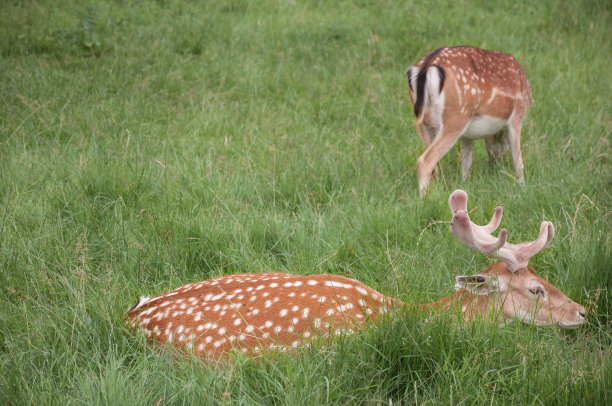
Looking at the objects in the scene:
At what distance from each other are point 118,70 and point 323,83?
235cm

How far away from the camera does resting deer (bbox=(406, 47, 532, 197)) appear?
563cm

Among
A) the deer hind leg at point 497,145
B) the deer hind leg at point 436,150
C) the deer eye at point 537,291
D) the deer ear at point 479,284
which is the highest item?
the deer ear at point 479,284

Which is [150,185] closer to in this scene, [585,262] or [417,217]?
[417,217]

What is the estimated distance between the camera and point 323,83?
761 centimetres

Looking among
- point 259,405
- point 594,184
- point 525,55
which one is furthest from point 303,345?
point 525,55

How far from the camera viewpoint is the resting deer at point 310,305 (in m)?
2.95

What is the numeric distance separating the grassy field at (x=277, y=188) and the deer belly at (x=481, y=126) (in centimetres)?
35

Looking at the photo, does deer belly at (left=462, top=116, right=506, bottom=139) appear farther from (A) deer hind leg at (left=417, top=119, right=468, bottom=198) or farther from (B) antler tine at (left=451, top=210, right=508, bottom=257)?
(B) antler tine at (left=451, top=210, right=508, bottom=257)

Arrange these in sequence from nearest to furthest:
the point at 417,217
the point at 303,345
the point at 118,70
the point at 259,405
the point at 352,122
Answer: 1. the point at 259,405
2. the point at 303,345
3. the point at 417,217
4. the point at 352,122
5. the point at 118,70

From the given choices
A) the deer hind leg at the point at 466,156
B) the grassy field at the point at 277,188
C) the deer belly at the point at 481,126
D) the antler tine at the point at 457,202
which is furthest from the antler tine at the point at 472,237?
the deer belly at the point at 481,126

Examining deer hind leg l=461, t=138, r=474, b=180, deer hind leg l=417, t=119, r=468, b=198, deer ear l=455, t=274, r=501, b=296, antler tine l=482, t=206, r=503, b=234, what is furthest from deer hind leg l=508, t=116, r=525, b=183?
deer ear l=455, t=274, r=501, b=296

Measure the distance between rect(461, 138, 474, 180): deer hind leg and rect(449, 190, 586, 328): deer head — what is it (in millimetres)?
2356

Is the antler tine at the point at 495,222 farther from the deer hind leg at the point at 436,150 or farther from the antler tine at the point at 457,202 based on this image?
the deer hind leg at the point at 436,150

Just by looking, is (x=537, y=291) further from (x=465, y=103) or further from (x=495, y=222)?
(x=465, y=103)
